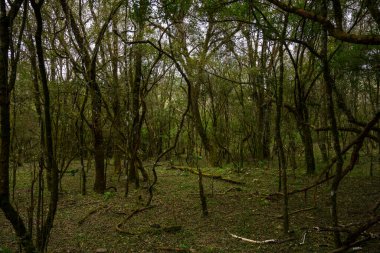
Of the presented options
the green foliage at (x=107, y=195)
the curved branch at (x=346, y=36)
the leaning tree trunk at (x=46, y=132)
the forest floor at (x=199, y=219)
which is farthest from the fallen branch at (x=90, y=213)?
the curved branch at (x=346, y=36)

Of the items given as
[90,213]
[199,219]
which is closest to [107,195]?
[90,213]

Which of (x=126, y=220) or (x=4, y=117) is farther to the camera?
(x=126, y=220)

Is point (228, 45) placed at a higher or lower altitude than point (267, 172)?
higher

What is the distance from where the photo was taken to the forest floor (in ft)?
17.0

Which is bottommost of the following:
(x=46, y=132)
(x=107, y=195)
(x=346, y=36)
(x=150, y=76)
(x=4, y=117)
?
(x=107, y=195)

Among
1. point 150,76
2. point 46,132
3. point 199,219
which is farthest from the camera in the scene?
point 150,76

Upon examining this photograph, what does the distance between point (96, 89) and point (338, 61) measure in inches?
255

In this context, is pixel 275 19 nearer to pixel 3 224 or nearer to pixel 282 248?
pixel 282 248

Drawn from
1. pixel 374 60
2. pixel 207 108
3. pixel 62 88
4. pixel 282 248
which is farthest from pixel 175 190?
pixel 207 108

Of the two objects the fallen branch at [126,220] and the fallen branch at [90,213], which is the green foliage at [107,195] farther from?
the fallen branch at [126,220]

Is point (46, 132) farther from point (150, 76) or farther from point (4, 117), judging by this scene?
point (150, 76)

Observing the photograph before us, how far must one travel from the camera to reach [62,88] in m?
8.39

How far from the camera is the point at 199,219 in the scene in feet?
21.7

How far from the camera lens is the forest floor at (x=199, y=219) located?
5.18 m
